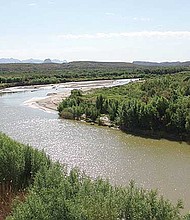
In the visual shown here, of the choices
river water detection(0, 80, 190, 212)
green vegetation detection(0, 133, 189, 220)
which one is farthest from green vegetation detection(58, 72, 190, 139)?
green vegetation detection(0, 133, 189, 220)

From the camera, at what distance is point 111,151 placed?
3725 cm

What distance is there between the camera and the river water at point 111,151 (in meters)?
28.6

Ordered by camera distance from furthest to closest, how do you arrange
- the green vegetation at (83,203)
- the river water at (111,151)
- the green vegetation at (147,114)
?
the green vegetation at (147,114)
the river water at (111,151)
the green vegetation at (83,203)

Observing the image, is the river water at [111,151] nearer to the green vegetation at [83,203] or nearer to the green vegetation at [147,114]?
the green vegetation at [147,114]

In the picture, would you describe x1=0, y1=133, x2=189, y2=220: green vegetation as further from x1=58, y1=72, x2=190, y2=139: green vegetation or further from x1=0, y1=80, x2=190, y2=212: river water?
x1=58, y1=72, x2=190, y2=139: green vegetation

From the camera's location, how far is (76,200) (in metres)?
15.3

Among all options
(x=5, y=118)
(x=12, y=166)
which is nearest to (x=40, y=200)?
(x=12, y=166)

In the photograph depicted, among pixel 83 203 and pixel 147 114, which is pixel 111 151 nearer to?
pixel 147 114

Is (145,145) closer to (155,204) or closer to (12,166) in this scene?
(12,166)

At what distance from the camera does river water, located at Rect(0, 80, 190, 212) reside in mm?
28609

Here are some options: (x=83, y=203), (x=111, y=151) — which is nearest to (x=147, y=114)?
(x=111, y=151)

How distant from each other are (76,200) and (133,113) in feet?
100.0

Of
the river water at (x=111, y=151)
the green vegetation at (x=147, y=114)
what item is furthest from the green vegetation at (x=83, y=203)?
the green vegetation at (x=147, y=114)

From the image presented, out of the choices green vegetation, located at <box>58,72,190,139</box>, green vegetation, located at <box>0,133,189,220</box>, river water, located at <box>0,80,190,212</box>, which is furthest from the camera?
green vegetation, located at <box>58,72,190,139</box>
